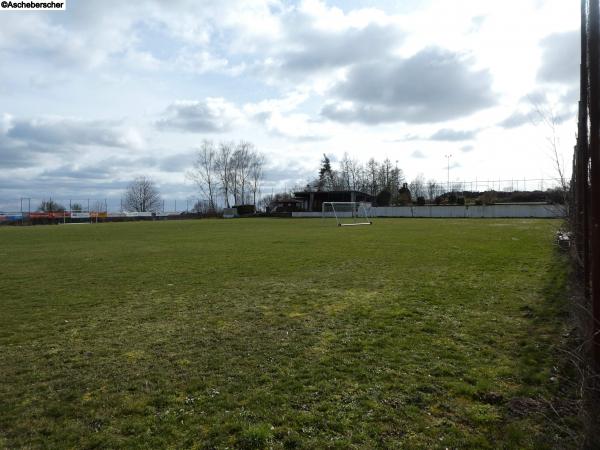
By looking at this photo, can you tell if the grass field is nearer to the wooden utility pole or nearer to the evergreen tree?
the wooden utility pole

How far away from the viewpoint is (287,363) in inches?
197

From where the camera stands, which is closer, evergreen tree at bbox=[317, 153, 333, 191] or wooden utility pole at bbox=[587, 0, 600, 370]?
wooden utility pole at bbox=[587, 0, 600, 370]

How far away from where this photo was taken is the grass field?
3492 mm

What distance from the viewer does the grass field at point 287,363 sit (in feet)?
11.5

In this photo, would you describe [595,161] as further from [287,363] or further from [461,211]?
[461,211]

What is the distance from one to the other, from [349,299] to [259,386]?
4315 millimetres

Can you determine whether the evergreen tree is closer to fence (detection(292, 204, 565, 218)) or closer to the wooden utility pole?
fence (detection(292, 204, 565, 218))

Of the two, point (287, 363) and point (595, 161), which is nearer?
point (595, 161)

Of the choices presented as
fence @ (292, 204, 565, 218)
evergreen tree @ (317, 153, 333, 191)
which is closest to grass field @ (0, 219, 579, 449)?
fence @ (292, 204, 565, 218)

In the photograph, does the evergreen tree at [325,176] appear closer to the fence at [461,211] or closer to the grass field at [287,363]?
the fence at [461,211]

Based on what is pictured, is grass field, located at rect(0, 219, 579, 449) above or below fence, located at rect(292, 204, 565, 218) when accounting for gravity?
below

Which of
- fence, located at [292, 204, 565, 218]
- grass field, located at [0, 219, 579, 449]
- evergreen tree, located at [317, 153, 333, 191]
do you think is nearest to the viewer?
grass field, located at [0, 219, 579, 449]

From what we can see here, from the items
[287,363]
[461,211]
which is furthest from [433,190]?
[287,363]

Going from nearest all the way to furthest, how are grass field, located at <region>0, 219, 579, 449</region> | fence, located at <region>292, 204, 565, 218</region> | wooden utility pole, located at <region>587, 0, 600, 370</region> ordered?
wooden utility pole, located at <region>587, 0, 600, 370</region>
grass field, located at <region>0, 219, 579, 449</region>
fence, located at <region>292, 204, 565, 218</region>
